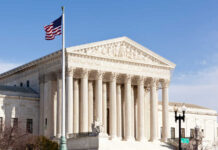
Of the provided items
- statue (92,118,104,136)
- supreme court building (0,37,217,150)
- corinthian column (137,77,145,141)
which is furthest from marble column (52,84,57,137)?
corinthian column (137,77,145,141)

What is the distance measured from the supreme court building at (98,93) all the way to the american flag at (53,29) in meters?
23.2

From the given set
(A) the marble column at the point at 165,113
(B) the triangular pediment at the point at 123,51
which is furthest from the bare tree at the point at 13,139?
(A) the marble column at the point at 165,113

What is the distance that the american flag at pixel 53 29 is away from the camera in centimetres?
4644

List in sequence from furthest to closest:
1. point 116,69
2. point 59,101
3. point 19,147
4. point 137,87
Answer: point 137,87, point 116,69, point 59,101, point 19,147

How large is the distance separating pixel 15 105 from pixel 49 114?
6210 millimetres

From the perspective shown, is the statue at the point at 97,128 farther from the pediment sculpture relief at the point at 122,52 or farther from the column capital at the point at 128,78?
the column capital at the point at 128,78

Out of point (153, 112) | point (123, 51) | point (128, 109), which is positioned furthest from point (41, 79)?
point (153, 112)

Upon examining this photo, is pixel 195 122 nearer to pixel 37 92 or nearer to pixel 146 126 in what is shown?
pixel 146 126

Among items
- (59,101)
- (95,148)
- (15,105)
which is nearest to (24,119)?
(15,105)

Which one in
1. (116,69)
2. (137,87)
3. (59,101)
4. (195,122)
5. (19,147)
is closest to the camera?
(19,147)

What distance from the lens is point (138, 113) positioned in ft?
263

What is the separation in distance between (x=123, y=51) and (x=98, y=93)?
28.2 ft

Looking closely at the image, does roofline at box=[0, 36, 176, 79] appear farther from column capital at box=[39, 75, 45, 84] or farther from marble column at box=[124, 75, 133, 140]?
marble column at box=[124, 75, 133, 140]

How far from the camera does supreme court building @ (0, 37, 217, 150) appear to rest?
72500 millimetres
